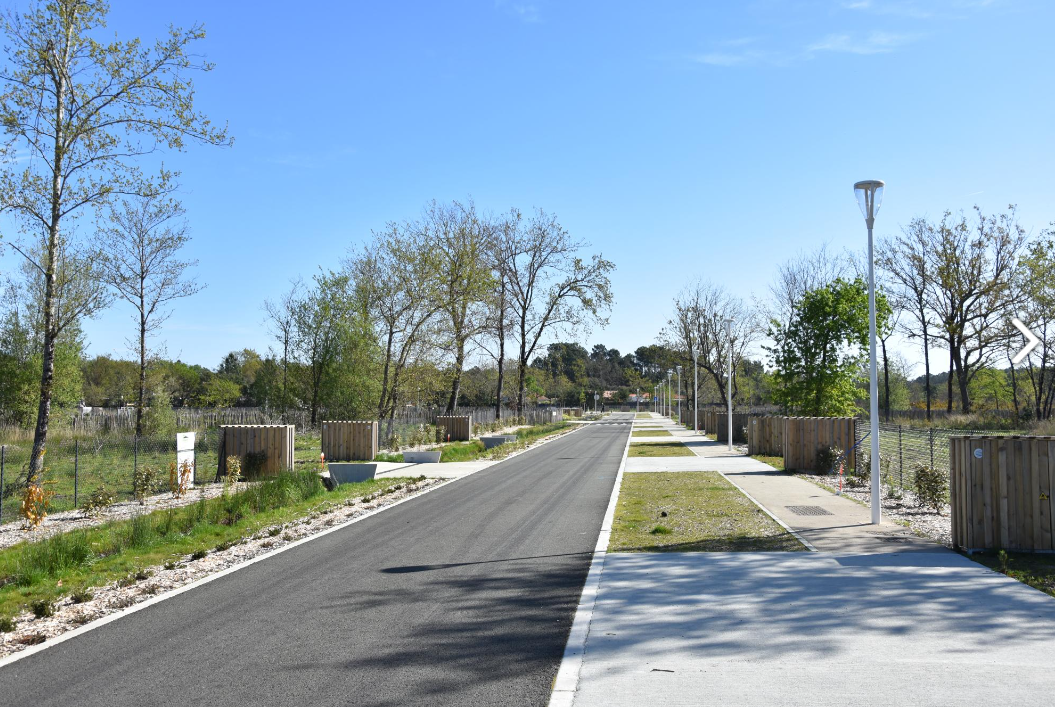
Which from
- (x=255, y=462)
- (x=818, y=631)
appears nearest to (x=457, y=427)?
(x=255, y=462)

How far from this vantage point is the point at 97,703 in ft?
15.5

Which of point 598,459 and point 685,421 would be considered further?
point 685,421

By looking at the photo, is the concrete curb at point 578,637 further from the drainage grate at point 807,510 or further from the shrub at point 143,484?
the shrub at point 143,484

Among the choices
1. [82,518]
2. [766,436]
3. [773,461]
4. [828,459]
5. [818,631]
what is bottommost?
[82,518]

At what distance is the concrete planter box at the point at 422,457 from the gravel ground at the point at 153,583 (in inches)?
466

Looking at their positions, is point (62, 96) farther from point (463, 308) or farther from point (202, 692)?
point (463, 308)

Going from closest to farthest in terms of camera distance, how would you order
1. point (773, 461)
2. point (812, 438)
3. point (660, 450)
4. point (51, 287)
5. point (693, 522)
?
point (693, 522), point (51, 287), point (812, 438), point (773, 461), point (660, 450)

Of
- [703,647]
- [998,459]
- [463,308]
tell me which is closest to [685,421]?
[463,308]

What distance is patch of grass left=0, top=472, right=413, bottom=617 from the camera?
8.07 metres

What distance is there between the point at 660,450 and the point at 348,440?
12559mm

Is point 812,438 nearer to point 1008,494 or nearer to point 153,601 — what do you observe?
point 1008,494

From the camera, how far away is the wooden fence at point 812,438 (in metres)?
19.6

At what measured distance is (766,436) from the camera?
2653 centimetres

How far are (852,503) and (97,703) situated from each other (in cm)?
1224
